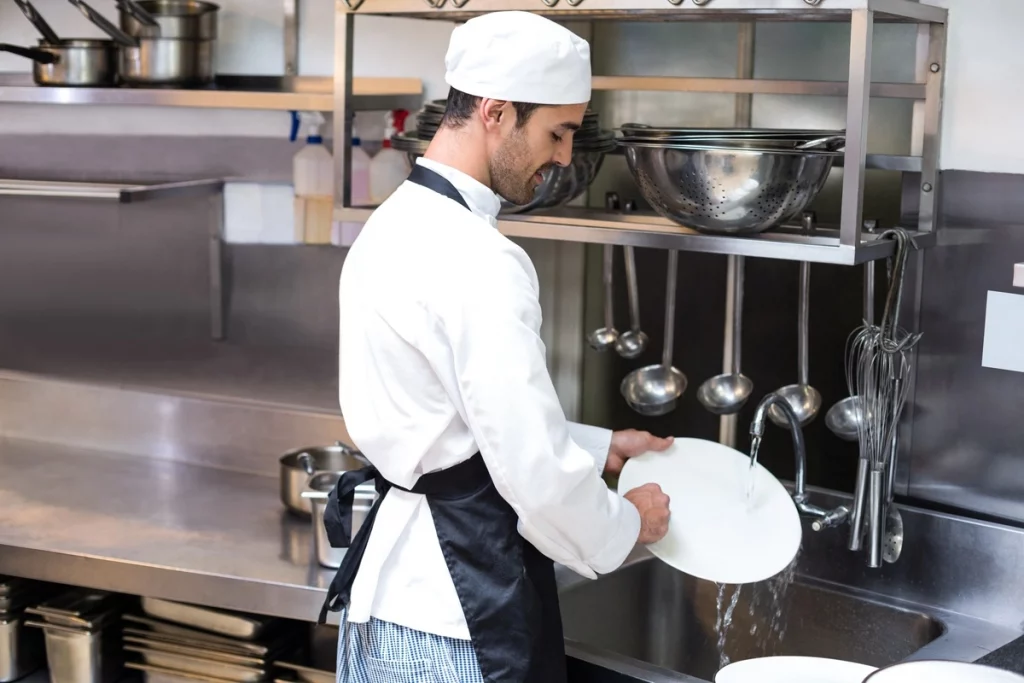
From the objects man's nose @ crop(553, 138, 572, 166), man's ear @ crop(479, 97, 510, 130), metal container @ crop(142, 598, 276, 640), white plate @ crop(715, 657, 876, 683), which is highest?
man's ear @ crop(479, 97, 510, 130)

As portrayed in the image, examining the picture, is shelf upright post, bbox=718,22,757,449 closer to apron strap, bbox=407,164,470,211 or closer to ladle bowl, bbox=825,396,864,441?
ladle bowl, bbox=825,396,864,441

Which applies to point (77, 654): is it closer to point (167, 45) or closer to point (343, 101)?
point (343, 101)

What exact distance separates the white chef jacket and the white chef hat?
11cm

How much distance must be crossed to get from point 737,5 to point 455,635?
0.81 metres

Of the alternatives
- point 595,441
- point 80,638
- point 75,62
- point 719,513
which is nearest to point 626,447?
point 595,441

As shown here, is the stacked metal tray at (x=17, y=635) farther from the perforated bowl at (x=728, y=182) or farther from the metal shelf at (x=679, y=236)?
the perforated bowl at (x=728, y=182)

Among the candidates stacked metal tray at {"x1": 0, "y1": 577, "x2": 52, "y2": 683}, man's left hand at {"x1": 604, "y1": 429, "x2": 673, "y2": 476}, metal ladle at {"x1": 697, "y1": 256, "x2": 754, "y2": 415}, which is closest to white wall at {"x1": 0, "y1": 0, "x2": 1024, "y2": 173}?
metal ladle at {"x1": 697, "y1": 256, "x2": 754, "y2": 415}

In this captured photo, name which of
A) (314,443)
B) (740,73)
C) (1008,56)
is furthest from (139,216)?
(1008,56)

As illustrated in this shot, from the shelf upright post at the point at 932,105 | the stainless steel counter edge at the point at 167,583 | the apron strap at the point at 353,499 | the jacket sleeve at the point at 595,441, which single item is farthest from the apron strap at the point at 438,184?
the shelf upright post at the point at 932,105

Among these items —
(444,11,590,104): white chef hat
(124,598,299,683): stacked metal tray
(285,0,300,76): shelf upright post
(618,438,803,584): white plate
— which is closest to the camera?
(444,11,590,104): white chef hat

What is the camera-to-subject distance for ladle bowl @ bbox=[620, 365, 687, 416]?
2.01 metres

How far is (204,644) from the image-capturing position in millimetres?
1870

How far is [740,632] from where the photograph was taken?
1864mm

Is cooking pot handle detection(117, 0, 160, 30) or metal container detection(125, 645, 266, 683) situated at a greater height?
cooking pot handle detection(117, 0, 160, 30)
